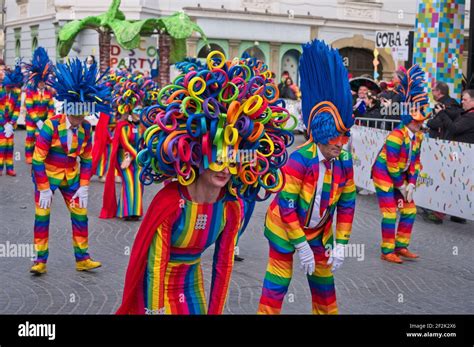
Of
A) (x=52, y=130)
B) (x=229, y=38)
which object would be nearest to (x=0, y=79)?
(x=52, y=130)

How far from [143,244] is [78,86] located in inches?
156

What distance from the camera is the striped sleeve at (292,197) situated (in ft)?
18.2

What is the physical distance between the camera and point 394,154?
944 centimetres

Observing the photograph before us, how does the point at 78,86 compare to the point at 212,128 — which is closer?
the point at 212,128

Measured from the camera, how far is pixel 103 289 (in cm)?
774

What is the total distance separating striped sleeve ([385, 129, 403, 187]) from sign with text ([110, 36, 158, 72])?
1385 cm

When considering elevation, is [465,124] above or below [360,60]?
below

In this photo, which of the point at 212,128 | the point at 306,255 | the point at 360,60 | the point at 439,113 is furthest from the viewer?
the point at 360,60

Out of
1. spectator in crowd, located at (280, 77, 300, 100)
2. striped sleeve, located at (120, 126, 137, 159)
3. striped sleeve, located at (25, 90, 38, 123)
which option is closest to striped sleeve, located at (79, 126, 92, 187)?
striped sleeve, located at (120, 126, 137, 159)

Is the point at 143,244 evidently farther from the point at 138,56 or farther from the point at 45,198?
the point at 138,56

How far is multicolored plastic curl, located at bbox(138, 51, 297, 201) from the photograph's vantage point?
173 inches

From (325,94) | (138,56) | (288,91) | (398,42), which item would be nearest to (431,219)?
(325,94)
